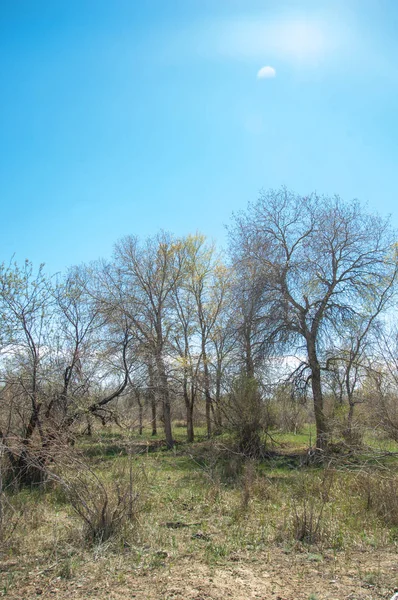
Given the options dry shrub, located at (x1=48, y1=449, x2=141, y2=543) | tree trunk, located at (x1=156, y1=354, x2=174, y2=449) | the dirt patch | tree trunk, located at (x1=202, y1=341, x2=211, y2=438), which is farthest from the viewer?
tree trunk, located at (x1=156, y1=354, x2=174, y2=449)

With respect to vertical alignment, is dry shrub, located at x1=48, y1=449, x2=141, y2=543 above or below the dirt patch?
above

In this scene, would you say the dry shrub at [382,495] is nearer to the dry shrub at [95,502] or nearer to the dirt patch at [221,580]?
the dirt patch at [221,580]

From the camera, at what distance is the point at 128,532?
6.05 metres

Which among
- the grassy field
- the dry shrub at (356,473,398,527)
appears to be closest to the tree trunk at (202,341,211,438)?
the grassy field

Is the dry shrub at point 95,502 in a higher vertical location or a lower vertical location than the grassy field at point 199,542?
higher

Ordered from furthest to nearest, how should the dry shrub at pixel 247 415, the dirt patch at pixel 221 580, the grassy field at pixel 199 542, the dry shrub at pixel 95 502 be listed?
1. the dry shrub at pixel 247 415
2. the dry shrub at pixel 95 502
3. the grassy field at pixel 199 542
4. the dirt patch at pixel 221 580

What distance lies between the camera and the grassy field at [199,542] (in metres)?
4.48

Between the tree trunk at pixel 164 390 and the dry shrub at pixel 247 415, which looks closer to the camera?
the dry shrub at pixel 247 415

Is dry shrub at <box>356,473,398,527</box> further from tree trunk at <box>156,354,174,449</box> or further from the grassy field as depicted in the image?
tree trunk at <box>156,354,174,449</box>

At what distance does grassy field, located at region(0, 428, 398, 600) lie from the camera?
4.48 meters

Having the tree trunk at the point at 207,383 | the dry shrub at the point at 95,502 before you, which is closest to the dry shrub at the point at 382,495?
the dry shrub at the point at 95,502

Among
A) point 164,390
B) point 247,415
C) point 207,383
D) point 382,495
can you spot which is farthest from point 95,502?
point 164,390

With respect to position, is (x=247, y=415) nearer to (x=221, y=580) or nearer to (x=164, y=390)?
(x=164, y=390)

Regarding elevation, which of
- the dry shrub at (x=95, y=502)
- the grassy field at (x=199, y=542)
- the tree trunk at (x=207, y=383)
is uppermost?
the tree trunk at (x=207, y=383)
